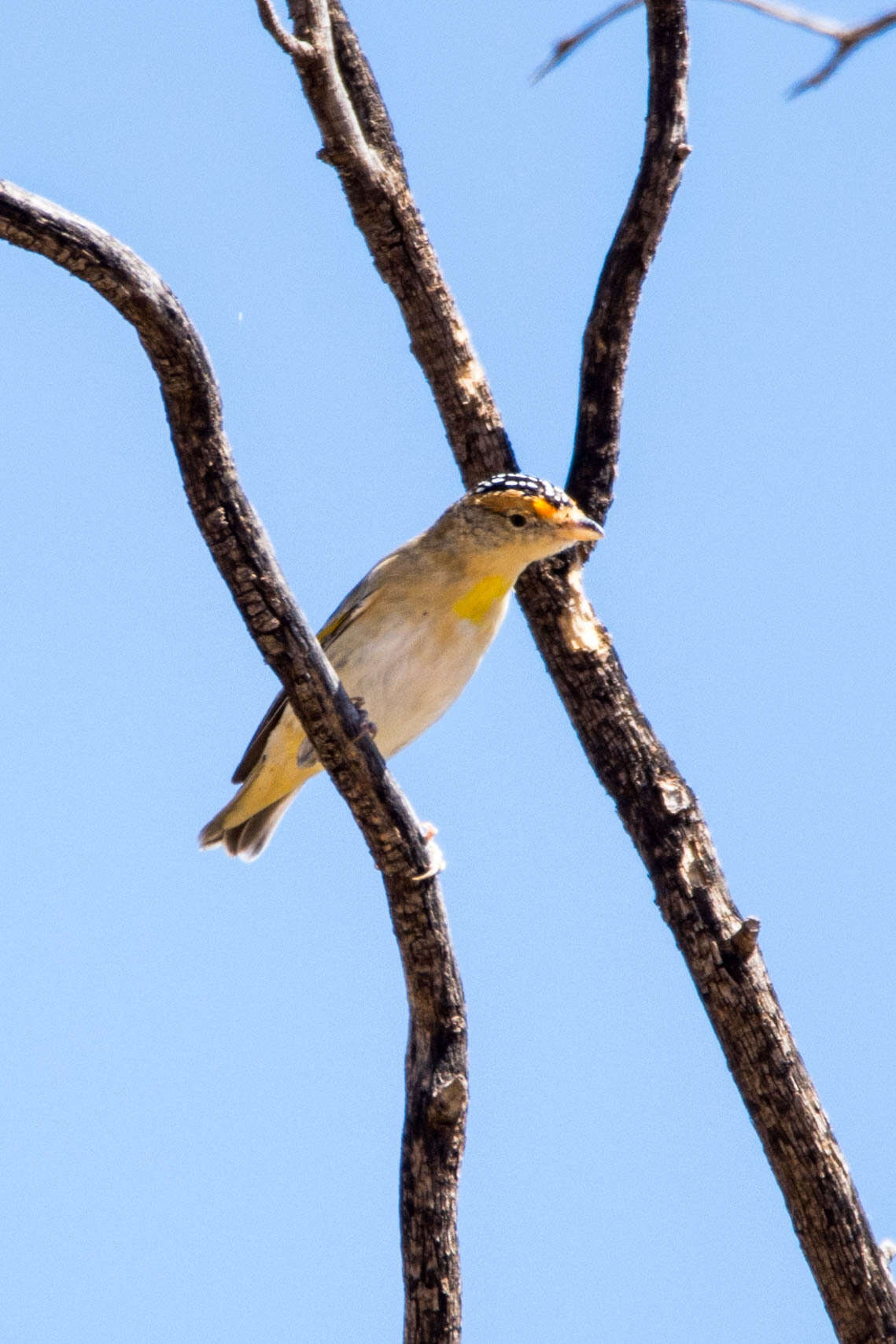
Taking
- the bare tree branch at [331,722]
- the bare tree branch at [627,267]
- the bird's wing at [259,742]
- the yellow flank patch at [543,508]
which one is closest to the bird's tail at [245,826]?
the bird's wing at [259,742]

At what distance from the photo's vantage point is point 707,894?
5.91 metres

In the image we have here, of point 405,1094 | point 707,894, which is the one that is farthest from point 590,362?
point 405,1094

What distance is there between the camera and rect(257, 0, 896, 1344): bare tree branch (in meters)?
5.43

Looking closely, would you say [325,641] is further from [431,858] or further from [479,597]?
[431,858]

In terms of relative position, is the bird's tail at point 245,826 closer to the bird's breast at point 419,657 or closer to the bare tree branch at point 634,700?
the bird's breast at point 419,657

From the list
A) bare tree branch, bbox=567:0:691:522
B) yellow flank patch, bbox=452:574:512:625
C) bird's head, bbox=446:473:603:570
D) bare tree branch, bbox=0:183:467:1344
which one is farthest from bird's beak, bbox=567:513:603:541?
bare tree branch, bbox=0:183:467:1344

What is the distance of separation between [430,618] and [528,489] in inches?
26.9

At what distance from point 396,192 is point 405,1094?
13.0 feet

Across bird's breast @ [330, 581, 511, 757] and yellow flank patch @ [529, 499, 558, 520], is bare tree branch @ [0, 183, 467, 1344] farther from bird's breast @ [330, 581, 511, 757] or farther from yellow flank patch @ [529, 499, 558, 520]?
yellow flank patch @ [529, 499, 558, 520]

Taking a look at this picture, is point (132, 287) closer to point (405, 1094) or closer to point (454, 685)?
point (405, 1094)

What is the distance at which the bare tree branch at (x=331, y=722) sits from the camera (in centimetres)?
394

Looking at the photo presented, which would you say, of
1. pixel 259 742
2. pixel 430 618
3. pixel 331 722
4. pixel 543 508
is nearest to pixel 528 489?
pixel 543 508

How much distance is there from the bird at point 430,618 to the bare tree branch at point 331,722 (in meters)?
1.63

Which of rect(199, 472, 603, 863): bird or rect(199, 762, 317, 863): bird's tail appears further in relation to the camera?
rect(199, 762, 317, 863): bird's tail
